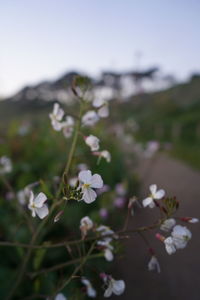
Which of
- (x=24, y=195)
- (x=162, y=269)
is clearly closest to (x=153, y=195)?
(x=24, y=195)

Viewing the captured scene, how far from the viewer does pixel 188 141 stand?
35.2 feet

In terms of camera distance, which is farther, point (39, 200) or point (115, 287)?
point (115, 287)

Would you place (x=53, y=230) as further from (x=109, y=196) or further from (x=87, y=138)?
(x=87, y=138)

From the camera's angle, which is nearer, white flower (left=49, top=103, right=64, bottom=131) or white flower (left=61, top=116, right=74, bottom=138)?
white flower (left=49, top=103, right=64, bottom=131)

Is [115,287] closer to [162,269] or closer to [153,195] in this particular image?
[153,195]

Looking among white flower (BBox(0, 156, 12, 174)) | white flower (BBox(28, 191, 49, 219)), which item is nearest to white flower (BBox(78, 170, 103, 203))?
white flower (BBox(28, 191, 49, 219))

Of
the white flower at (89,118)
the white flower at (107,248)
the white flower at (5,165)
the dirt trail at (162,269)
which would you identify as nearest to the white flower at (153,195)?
the white flower at (107,248)

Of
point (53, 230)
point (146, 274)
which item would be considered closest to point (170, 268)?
point (146, 274)

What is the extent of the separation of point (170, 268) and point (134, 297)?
21.4 inches

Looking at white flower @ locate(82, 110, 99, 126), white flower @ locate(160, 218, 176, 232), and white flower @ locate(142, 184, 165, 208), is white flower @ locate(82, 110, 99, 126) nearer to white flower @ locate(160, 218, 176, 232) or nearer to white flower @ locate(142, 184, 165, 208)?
white flower @ locate(142, 184, 165, 208)

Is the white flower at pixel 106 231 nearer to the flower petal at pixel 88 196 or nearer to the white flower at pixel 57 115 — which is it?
the flower petal at pixel 88 196

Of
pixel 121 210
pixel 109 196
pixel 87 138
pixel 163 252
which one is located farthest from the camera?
pixel 121 210

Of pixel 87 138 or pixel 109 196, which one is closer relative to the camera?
pixel 87 138

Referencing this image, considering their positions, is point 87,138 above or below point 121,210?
above
